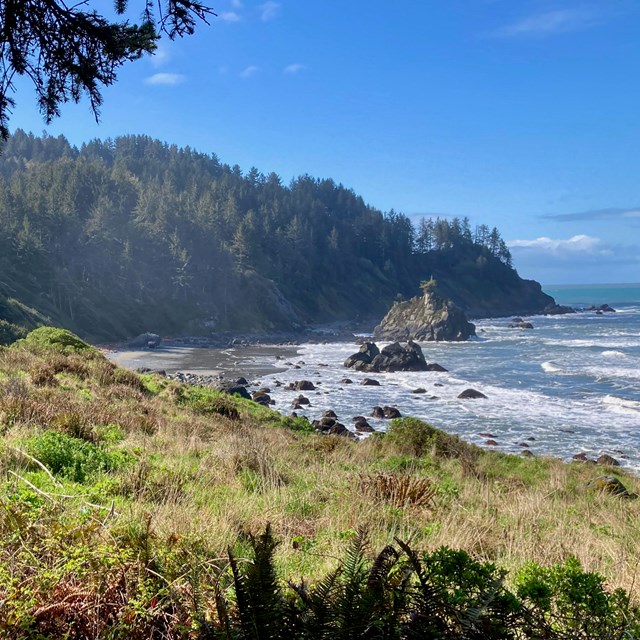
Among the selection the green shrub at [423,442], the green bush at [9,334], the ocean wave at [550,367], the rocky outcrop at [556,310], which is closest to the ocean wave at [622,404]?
the ocean wave at [550,367]

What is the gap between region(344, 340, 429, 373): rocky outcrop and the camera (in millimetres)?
47406

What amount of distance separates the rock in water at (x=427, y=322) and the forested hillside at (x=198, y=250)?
16893 mm

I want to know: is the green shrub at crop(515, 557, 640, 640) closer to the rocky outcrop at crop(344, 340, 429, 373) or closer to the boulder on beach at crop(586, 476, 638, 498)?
the boulder on beach at crop(586, 476, 638, 498)

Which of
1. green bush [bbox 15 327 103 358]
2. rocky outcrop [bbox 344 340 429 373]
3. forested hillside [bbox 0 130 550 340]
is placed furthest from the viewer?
forested hillside [bbox 0 130 550 340]

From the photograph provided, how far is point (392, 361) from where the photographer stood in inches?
1884

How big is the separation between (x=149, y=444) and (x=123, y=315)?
67.0 m

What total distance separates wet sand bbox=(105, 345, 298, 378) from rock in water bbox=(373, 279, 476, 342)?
66.3 ft

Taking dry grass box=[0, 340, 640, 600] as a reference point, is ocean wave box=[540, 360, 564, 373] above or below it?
below

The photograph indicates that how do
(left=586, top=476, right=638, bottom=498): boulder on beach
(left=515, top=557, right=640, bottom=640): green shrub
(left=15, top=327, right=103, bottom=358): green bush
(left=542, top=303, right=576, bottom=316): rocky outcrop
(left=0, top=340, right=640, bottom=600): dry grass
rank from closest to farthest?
(left=515, top=557, right=640, bottom=640): green shrub, (left=0, top=340, right=640, bottom=600): dry grass, (left=586, top=476, right=638, bottom=498): boulder on beach, (left=15, top=327, right=103, bottom=358): green bush, (left=542, top=303, right=576, bottom=316): rocky outcrop

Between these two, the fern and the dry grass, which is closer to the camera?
the fern

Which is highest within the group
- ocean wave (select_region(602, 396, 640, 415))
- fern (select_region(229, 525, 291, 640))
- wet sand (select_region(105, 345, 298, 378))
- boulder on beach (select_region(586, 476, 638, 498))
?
fern (select_region(229, 525, 291, 640))

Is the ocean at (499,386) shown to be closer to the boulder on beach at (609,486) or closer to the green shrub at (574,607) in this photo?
the boulder on beach at (609,486)

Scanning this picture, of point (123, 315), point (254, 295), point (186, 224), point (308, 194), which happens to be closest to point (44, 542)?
point (123, 315)

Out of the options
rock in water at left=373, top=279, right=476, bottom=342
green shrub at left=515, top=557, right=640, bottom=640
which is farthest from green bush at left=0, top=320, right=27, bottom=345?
rock in water at left=373, top=279, right=476, bottom=342
